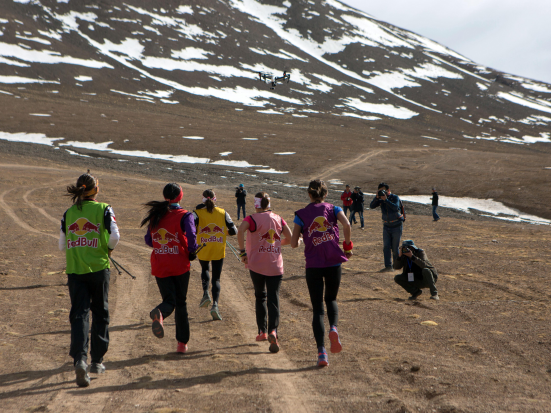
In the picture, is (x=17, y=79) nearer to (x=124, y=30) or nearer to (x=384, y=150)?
(x=124, y=30)

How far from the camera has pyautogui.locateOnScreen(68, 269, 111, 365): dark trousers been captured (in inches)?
191

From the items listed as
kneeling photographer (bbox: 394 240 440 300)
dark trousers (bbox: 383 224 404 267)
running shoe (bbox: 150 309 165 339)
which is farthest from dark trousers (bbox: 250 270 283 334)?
dark trousers (bbox: 383 224 404 267)

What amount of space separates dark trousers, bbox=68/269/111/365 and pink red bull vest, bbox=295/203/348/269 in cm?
229

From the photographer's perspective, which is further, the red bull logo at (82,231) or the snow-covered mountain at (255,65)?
the snow-covered mountain at (255,65)

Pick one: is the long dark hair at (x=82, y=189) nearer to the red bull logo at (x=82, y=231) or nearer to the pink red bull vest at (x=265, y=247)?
the red bull logo at (x=82, y=231)

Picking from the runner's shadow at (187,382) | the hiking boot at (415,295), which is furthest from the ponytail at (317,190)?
the hiking boot at (415,295)

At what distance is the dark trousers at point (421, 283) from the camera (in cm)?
905

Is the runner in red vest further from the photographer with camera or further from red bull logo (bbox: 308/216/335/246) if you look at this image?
the photographer with camera

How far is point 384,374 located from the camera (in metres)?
5.02

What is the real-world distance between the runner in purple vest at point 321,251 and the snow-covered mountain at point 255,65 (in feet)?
241

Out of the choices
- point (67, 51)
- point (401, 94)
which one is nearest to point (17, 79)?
point (67, 51)

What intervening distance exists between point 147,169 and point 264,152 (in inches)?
567

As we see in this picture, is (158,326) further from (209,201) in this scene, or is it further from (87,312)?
(209,201)

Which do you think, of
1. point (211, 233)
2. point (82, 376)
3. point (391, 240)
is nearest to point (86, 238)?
point (82, 376)
